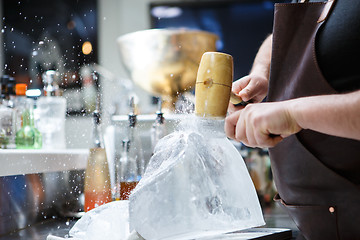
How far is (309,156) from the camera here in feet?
2.50

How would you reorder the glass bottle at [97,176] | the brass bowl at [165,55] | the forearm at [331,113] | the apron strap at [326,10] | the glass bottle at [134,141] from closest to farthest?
the forearm at [331,113] → the apron strap at [326,10] → the glass bottle at [97,176] → the glass bottle at [134,141] → the brass bowl at [165,55]

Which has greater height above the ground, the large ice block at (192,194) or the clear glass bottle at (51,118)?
the clear glass bottle at (51,118)

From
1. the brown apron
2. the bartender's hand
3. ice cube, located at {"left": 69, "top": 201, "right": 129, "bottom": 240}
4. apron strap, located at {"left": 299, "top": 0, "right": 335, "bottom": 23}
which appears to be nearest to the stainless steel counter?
ice cube, located at {"left": 69, "top": 201, "right": 129, "bottom": 240}

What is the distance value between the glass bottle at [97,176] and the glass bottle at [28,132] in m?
0.20

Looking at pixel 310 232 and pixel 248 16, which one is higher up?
pixel 248 16

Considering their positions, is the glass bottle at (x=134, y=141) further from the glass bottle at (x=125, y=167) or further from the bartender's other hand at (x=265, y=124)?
the bartender's other hand at (x=265, y=124)

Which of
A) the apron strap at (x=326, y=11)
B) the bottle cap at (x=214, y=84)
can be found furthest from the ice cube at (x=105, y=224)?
the apron strap at (x=326, y=11)

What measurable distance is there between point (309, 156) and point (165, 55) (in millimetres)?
1017

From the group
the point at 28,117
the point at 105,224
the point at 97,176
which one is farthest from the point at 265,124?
the point at 28,117

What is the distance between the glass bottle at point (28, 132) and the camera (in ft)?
4.60

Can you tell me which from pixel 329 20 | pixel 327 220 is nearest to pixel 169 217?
pixel 327 220

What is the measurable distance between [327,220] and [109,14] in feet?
11.6

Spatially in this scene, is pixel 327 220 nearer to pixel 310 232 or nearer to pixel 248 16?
pixel 310 232

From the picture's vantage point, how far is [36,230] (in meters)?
1.10
